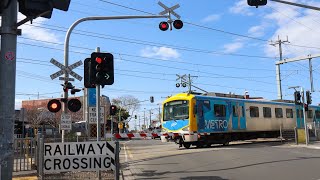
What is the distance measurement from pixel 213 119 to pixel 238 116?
9.79 ft

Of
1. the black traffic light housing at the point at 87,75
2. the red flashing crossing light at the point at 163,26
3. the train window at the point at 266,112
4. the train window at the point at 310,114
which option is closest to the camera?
the black traffic light housing at the point at 87,75

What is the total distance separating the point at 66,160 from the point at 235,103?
20079 mm

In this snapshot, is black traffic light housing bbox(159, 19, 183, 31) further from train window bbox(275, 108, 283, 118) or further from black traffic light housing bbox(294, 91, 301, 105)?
train window bbox(275, 108, 283, 118)

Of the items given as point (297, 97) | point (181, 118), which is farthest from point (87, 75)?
point (297, 97)

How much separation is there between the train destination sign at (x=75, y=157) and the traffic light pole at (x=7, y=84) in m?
2.56

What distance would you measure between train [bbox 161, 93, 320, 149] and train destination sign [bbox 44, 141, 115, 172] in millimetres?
15587

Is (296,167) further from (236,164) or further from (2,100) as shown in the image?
(2,100)

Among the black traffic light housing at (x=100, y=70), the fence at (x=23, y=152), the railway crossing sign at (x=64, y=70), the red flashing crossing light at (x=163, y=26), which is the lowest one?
the fence at (x=23, y=152)

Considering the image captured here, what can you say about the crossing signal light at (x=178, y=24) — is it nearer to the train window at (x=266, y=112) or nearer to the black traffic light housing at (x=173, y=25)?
the black traffic light housing at (x=173, y=25)

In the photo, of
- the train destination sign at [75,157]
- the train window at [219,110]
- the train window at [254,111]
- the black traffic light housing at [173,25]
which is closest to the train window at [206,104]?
the train window at [219,110]

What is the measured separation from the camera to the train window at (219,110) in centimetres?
2652

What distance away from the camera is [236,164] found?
1557cm

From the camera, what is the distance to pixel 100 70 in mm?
11047

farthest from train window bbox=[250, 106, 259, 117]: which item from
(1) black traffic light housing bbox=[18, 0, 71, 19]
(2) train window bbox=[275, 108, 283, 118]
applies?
(1) black traffic light housing bbox=[18, 0, 71, 19]
